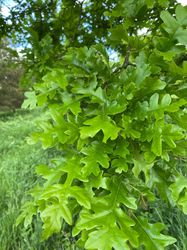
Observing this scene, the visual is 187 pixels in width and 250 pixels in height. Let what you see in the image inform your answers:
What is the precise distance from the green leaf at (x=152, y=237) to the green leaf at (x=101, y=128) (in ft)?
1.13

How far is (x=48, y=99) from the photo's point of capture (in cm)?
130

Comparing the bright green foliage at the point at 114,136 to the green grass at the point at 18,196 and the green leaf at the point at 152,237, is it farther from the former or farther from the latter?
the green grass at the point at 18,196

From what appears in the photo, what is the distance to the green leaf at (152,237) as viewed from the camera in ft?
3.52

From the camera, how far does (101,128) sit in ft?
3.36

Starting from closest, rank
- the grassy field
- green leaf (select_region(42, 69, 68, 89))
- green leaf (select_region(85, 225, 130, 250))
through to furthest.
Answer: green leaf (select_region(85, 225, 130, 250)) → green leaf (select_region(42, 69, 68, 89)) → the grassy field

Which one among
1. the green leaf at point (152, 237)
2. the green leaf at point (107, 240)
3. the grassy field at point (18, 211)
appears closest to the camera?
the green leaf at point (107, 240)

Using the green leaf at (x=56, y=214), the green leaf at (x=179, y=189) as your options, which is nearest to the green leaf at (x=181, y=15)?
the green leaf at (x=179, y=189)

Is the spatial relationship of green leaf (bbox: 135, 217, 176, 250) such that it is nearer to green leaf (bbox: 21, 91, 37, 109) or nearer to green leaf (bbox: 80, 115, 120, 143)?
green leaf (bbox: 80, 115, 120, 143)

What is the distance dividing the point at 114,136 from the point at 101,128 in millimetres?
54

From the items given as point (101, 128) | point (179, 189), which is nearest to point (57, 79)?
point (101, 128)

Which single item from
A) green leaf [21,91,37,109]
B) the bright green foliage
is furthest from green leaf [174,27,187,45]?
green leaf [21,91,37,109]

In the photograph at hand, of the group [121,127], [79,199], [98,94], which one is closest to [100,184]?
[79,199]

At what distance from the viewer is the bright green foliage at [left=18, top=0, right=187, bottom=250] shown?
1.02 m

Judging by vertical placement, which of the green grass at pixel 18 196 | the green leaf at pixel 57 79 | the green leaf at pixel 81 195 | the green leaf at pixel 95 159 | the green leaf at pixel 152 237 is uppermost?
the green leaf at pixel 57 79
